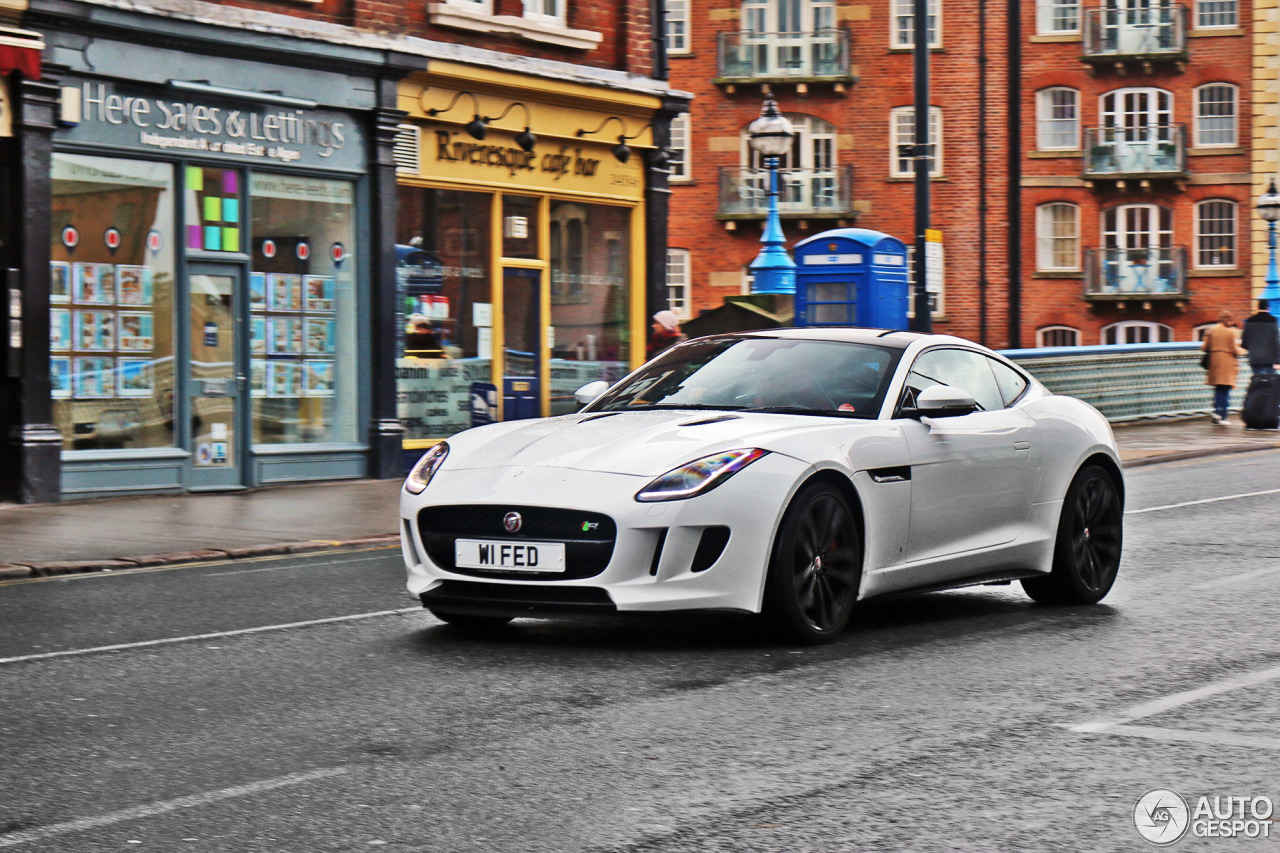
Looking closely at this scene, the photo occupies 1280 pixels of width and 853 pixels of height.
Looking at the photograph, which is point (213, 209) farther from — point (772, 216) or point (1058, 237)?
point (1058, 237)

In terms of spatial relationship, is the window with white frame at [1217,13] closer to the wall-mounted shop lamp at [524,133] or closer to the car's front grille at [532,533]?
the wall-mounted shop lamp at [524,133]

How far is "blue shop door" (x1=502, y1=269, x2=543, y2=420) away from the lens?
67.9ft

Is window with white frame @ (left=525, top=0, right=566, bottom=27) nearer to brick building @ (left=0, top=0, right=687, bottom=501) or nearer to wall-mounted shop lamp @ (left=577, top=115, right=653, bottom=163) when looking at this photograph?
brick building @ (left=0, top=0, right=687, bottom=501)

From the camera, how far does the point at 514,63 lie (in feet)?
66.1

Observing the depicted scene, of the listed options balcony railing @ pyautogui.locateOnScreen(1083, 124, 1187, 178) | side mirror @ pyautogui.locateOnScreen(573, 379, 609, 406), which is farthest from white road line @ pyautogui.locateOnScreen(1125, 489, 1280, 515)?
balcony railing @ pyautogui.locateOnScreen(1083, 124, 1187, 178)

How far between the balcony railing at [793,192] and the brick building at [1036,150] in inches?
1.8

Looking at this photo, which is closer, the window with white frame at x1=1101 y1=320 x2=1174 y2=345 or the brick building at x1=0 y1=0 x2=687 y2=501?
the brick building at x1=0 y1=0 x2=687 y2=501

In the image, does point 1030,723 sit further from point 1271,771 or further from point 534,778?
point 534,778

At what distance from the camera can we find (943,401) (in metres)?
8.19

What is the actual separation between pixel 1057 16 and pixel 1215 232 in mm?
7306

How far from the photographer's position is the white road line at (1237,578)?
980cm

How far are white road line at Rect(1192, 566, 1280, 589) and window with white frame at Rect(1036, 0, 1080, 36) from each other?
40.2 meters

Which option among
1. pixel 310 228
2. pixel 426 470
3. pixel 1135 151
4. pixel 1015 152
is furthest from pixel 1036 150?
pixel 426 470

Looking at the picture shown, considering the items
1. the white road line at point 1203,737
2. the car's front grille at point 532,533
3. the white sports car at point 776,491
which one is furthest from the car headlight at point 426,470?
the white road line at point 1203,737
